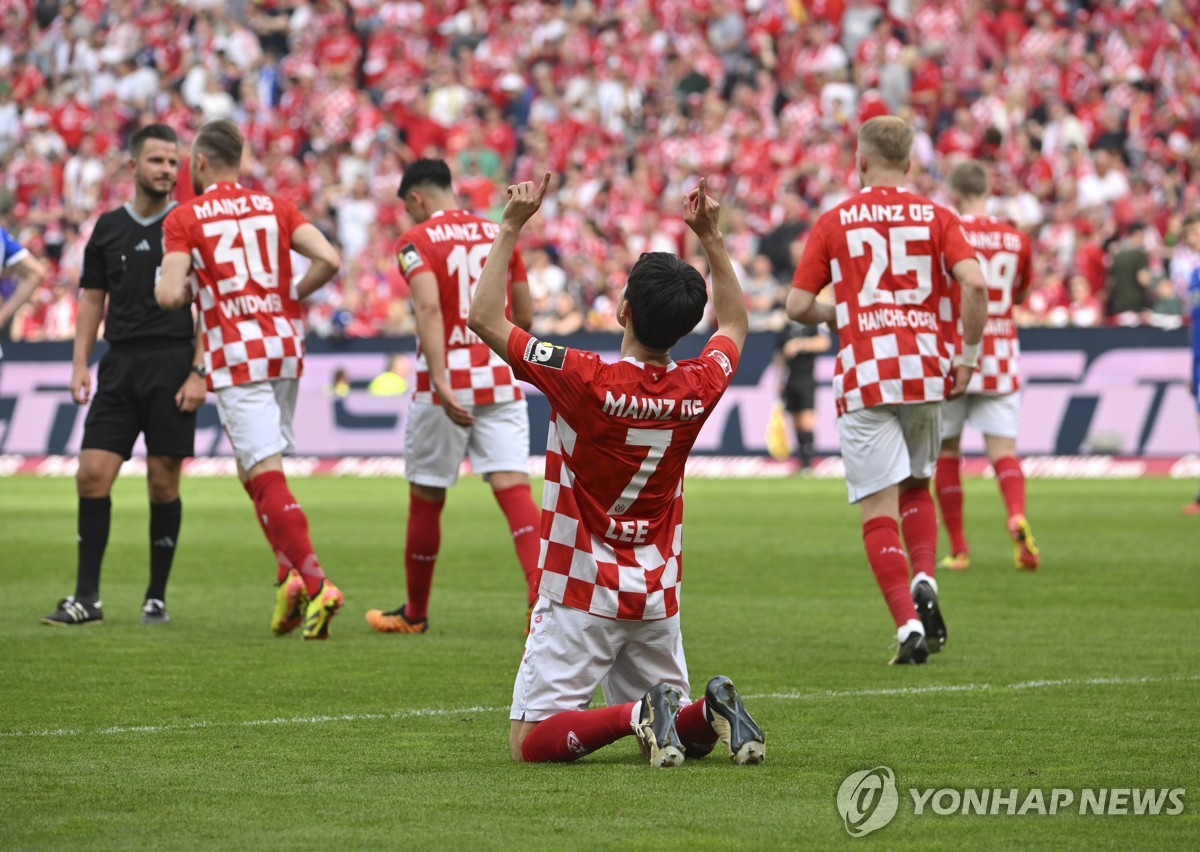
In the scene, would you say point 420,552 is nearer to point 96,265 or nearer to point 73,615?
point 73,615

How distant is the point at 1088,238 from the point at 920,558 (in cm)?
1493

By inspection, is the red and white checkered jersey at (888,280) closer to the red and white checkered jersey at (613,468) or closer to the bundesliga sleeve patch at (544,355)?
the red and white checkered jersey at (613,468)

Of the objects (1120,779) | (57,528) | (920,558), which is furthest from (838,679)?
(57,528)

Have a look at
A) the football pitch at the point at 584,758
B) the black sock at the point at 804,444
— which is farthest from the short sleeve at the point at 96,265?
the black sock at the point at 804,444

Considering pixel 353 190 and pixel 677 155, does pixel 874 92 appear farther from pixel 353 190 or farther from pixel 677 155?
pixel 353 190

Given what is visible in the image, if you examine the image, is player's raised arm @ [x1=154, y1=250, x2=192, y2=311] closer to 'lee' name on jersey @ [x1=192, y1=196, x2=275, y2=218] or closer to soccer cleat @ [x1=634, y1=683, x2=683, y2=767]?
'lee' name on jersey @ [x1=192, y1=196, x2=275, y2=218]

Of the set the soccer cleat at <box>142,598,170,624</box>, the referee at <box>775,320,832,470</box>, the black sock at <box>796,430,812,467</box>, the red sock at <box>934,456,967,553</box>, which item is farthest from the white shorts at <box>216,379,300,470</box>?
the black sock at <box>796,430,812,467</box>

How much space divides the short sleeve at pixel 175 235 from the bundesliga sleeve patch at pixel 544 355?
12.3 feet

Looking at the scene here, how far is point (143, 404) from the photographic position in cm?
934

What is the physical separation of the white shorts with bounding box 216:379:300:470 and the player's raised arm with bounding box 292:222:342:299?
0.52 meters

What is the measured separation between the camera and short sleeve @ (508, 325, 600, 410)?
211 inches

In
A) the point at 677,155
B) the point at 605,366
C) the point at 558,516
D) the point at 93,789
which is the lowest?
the point at 93,789

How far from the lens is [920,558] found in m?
8.42

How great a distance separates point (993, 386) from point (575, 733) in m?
7.39
